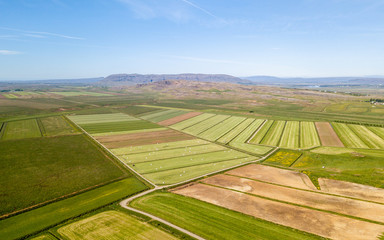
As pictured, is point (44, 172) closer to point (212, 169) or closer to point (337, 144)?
point (212, 169)

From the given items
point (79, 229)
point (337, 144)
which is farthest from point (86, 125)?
point (337, 144)

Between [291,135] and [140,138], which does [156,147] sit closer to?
[140,138]

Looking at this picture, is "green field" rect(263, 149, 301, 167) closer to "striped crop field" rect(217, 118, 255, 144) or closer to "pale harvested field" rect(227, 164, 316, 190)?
"pale harvested field" rect(227, 164, 316, 190)

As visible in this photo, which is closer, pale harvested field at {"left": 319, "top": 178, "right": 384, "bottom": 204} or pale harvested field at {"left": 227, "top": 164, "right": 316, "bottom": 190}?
pale harvested field at {"left": 319, "top": 178, "right": 384, "bottom": 204}

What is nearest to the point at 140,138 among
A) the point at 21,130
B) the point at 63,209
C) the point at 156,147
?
the point at 156,147

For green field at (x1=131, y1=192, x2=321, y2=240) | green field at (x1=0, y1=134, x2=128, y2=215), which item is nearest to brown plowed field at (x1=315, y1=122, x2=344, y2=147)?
green field at (x1=131, y1=192, x2=321, y2=240)

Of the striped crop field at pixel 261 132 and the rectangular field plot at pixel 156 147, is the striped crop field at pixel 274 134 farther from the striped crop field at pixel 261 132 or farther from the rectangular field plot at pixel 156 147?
the rectangular field plot at pixel 156 147
